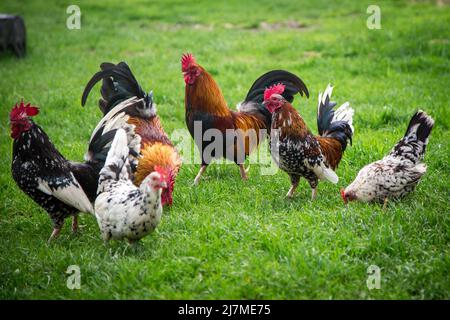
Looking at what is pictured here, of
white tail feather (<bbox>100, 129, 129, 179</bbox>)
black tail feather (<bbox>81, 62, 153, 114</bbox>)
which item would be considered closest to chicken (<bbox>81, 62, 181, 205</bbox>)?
black tail feather (<bbox>81, 62, 153, 114</bbox>)

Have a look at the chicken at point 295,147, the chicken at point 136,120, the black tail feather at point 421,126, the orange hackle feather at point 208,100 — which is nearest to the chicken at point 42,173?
the chicken at point 136,120

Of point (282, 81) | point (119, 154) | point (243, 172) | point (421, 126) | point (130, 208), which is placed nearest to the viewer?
point (130, 208)

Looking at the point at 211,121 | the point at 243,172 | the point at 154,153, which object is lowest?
the point at 243,172

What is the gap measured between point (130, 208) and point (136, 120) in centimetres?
192

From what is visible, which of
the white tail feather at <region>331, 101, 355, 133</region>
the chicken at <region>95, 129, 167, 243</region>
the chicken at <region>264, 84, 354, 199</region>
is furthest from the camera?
the white tail feather at <region>331, 101, 355, 133</region>

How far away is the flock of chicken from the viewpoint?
16.7 feet

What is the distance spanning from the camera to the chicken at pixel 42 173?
5270 millimetres

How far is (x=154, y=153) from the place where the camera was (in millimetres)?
6047

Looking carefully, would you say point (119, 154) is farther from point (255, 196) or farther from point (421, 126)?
point (421, 126)

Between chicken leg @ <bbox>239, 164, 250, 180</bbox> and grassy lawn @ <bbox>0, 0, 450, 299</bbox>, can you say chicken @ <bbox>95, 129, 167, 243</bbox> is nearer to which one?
grassy lawn @ <bbox>0, 0, 450, 299</bbox>

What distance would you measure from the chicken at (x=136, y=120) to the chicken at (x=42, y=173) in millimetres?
543

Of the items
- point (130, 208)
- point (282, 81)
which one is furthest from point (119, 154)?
point (282, 81)

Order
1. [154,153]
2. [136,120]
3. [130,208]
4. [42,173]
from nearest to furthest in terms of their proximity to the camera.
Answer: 1. [130,208]
2. [42,173]
3. [154,153]
4. [136,120]

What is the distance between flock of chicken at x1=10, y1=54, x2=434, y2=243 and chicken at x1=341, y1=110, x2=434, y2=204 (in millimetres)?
11
